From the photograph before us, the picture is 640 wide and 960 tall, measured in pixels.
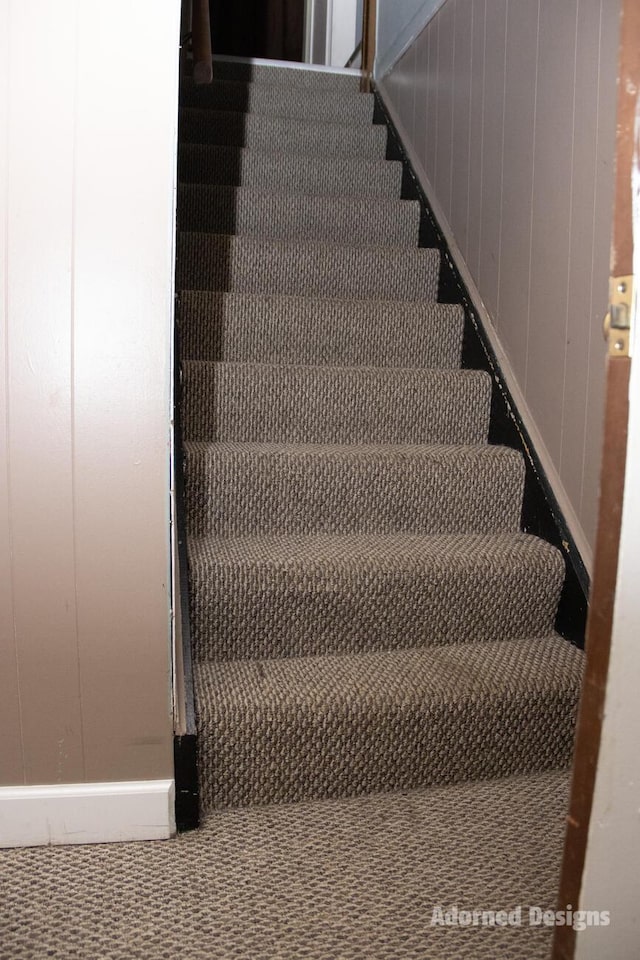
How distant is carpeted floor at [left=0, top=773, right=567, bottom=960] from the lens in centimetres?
105

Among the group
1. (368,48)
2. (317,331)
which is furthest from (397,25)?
(317,331)

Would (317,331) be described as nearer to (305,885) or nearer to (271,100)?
(305,885)

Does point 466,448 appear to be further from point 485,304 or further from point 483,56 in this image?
point 483,56

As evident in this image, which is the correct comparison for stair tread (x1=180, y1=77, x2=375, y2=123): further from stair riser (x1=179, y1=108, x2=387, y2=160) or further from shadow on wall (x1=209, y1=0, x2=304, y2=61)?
shadow on wall (x1=209, y1=0, x2=304, y2=61)

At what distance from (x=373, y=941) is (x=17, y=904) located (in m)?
0.50

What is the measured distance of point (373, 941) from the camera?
1.06 m

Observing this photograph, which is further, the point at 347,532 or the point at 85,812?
the point at 347,532

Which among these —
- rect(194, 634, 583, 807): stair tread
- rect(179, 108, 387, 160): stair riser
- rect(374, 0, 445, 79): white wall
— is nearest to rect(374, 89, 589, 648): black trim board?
rect(194, 634, 583, 807): stair tread

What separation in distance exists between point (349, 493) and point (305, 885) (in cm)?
83

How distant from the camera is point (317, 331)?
211 cm

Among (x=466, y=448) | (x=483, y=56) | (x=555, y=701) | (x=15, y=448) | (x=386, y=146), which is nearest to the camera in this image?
(x=15, y=448)

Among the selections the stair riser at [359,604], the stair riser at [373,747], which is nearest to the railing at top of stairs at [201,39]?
the stair riser at [359,604]

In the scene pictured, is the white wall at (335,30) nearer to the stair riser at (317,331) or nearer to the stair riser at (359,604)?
the stair riser at (317,331)

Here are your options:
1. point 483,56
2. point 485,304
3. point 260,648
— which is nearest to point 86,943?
point 260,648
